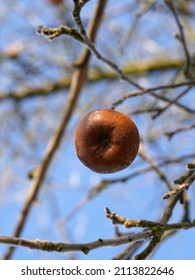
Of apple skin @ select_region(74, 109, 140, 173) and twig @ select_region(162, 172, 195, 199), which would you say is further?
apple skin @ select_region(74, 109, 140, 173)

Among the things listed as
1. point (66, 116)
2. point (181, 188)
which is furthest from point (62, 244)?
point (66, 116)

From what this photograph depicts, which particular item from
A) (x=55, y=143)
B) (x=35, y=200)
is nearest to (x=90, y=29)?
(x=55, y=143)

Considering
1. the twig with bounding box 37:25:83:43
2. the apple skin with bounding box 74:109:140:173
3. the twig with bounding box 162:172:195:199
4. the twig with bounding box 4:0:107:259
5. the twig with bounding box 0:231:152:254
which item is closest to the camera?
the twig with bounding box 0:231:152:254

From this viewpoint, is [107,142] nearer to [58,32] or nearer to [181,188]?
Result: [181,188]

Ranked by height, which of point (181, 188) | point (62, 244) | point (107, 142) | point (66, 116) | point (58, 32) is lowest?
point (62, 244)

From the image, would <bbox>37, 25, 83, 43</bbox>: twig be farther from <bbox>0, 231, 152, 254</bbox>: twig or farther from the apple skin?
<bbox>0, 231, 152, 254</bbox>: twig

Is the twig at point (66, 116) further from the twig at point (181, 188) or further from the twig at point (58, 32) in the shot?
the twig at point (181, 188)

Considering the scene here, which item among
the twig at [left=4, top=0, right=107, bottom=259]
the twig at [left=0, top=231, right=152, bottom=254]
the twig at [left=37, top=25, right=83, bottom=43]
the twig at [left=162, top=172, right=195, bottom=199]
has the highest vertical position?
the twig at [left=4, top=0, right=107, bottom=259]

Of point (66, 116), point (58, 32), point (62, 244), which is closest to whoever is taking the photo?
point (62, 244)

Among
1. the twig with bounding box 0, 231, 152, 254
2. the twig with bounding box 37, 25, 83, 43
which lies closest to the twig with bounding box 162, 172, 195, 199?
the twig with bounding box 0, 231, 152, 254
